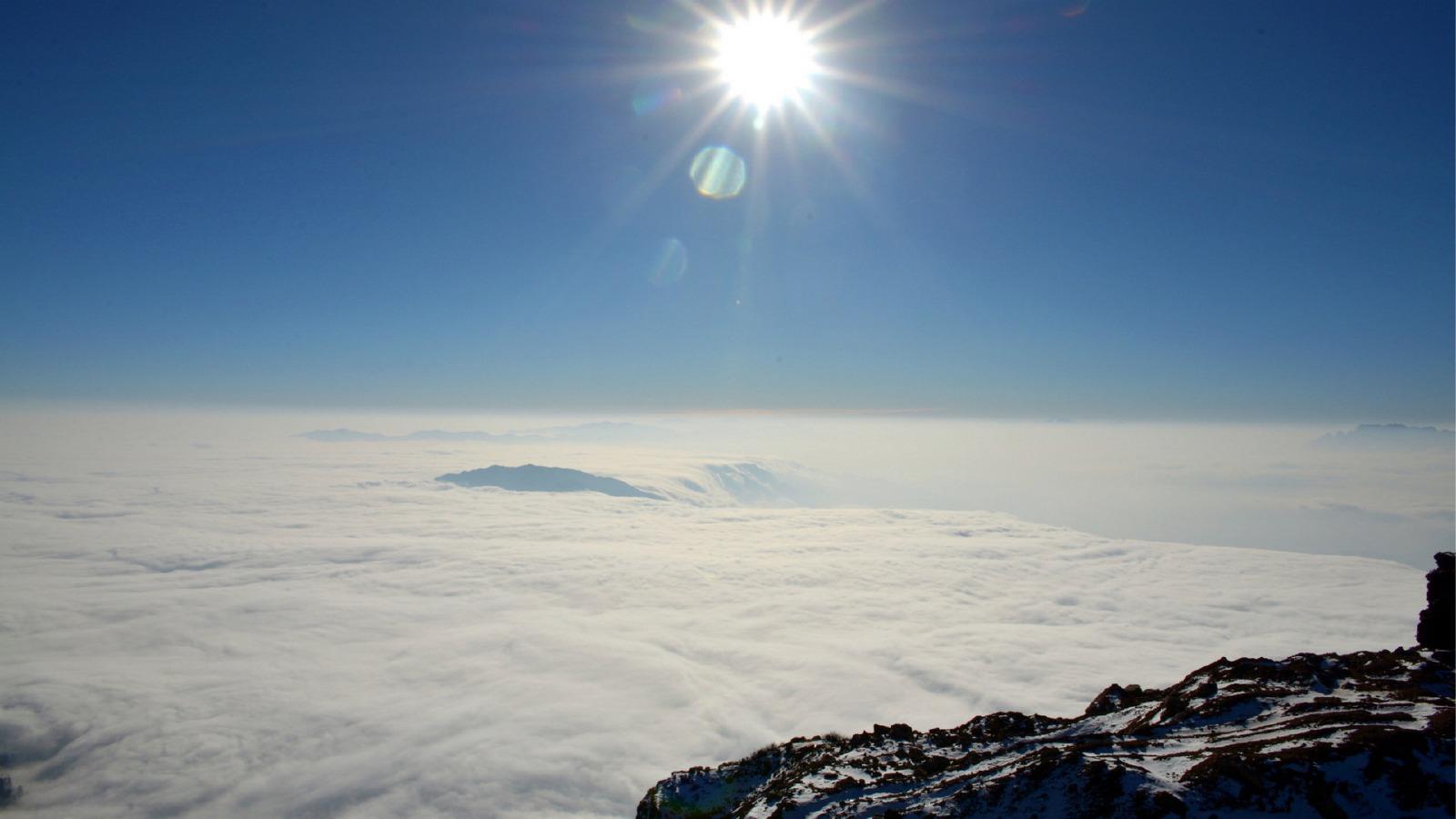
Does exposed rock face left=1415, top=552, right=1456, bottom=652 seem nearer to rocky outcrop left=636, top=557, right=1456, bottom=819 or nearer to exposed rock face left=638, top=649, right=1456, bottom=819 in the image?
rocky outcrop left=636, top=557, right=1456, bottom=819

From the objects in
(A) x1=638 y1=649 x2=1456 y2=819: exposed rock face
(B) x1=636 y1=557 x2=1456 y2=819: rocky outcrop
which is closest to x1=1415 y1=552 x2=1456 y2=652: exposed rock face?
(B) x1=636 y1=557 x2=1456 y2=819: rocky outcrop

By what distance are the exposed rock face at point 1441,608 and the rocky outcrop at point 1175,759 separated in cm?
11

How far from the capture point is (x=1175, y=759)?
11.6 metres

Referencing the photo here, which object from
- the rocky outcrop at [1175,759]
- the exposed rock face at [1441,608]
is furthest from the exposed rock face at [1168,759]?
the exposed rock face at [1441,608]

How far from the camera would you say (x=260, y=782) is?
40125mm

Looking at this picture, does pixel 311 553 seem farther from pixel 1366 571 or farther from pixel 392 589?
pixel 1366 571

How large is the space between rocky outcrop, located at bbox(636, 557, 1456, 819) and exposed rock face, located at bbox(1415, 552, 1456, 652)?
0.35 feet

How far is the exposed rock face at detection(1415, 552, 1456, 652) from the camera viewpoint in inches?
647

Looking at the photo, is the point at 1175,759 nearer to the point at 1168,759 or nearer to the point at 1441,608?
the point at 1168,759

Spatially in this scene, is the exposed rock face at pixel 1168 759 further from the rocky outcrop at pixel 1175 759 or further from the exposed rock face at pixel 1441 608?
the exposed rock face at pixel 1441 608

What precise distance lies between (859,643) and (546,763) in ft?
123

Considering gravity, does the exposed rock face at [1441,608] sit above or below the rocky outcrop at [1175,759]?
above

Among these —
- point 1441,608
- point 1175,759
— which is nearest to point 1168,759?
point 1175,759

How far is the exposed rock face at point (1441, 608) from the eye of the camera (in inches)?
647
